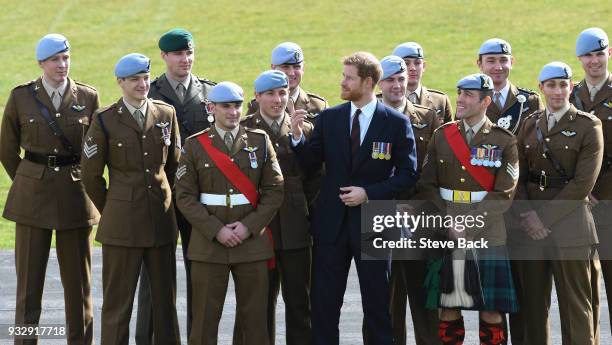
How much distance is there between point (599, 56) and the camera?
370 inches

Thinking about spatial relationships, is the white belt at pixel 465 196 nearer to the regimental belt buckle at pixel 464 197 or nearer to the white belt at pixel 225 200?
the regimental belt buckle at pixel 464 197

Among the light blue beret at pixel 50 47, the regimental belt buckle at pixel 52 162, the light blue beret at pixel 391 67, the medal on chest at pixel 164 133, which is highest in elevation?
the light blue beret at pixel 50 47

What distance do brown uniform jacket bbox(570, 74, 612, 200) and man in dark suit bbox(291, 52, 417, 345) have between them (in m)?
1.62

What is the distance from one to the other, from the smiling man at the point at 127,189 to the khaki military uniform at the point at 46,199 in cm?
43

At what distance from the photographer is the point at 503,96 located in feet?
31.5

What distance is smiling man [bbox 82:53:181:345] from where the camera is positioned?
8719mm

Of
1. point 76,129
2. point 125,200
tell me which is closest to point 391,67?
point 125,200


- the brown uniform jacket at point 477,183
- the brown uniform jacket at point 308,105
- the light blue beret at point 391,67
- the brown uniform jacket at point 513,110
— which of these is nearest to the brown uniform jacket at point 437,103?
the brown uniform jacket at point 513,110

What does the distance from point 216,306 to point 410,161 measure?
65.7 inches

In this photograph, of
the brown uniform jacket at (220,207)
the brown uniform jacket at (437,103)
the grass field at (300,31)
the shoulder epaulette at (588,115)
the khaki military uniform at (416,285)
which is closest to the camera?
the brown uniform jacket at (220,207)

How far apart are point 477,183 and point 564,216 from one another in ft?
2.23

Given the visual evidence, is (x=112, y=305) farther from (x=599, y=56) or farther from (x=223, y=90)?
(x=599, y=56)

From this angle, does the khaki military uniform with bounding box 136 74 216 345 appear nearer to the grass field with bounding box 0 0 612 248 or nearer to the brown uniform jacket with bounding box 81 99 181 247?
the brown uniform jacket with bounding box 81 99 181 247

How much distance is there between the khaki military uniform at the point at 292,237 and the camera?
8953 mm
